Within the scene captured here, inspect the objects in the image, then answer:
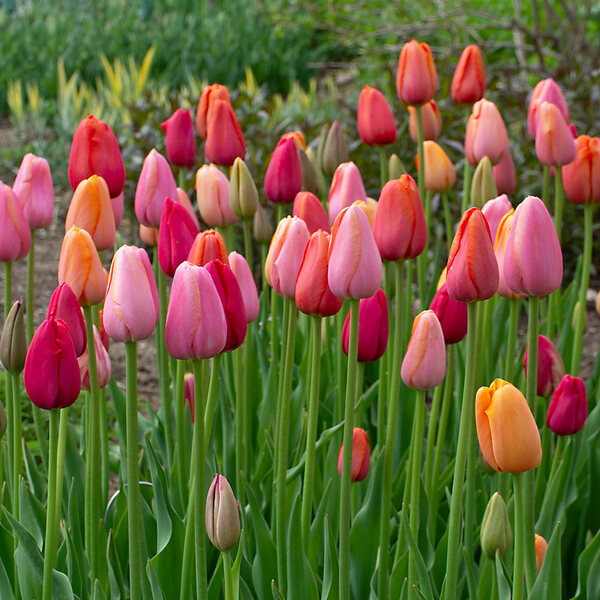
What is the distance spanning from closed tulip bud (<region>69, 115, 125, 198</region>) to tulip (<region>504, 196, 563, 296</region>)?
73 centimetres

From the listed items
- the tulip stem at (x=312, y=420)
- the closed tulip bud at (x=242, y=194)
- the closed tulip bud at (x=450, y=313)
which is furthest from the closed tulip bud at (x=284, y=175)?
the tulip stem at (x=312, y=420)

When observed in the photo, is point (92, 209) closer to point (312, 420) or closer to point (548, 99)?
point (312, 420)

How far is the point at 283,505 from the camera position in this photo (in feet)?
4.99

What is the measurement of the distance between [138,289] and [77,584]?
0.58 m

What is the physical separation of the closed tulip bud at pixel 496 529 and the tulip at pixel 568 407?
0.38 meters

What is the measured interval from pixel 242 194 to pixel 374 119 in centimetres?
41

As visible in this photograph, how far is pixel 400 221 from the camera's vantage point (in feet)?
4.62

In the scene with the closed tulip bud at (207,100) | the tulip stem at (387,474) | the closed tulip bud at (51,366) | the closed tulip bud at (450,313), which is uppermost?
the closed tulip bud at (207,100)

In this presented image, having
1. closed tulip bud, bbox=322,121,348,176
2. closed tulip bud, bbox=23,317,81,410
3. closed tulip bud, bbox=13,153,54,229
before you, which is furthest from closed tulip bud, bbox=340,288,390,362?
closed tulip bud, bbox=322,121,348,176

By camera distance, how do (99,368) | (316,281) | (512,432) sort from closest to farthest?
(512,432) < (316,281) < (99,368)

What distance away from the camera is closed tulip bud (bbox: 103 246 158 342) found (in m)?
1.18

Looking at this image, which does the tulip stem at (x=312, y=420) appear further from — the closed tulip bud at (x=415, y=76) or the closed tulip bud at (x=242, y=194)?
the closed tulip bud at (x=415, y=76)

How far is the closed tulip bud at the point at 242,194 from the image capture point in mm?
1820

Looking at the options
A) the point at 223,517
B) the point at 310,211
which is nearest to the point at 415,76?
the point at 310,211
